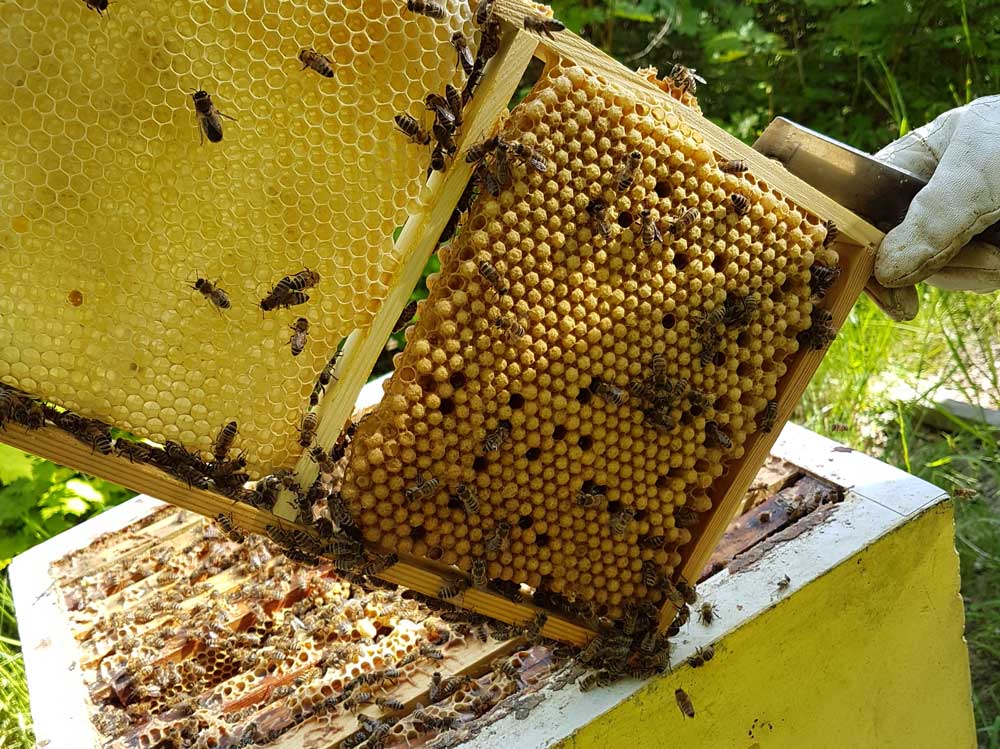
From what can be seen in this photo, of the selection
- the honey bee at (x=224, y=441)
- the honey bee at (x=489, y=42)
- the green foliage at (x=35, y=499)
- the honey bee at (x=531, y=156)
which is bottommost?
the green foliage at (x=35, y=499)

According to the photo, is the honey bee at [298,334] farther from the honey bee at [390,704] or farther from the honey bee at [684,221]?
the honey bee at [390,704]

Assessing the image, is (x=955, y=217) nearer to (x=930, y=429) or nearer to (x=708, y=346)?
(x=708, y=346)

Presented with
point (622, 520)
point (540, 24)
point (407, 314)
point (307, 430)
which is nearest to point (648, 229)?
point (540, 24)

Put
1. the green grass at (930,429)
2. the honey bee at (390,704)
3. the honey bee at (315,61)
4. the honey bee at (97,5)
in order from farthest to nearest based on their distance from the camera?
1. the green grass at (930,429)
2. the honey bee at (390,704)
3. the honey bee at (315,61)
4. the honey bee at (97,5)

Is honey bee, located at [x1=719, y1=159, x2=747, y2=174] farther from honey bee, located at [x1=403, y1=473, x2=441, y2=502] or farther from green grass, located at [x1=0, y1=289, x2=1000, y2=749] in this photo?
green grass, located at [x1=0, y1=289, x2=1000, y2=749]

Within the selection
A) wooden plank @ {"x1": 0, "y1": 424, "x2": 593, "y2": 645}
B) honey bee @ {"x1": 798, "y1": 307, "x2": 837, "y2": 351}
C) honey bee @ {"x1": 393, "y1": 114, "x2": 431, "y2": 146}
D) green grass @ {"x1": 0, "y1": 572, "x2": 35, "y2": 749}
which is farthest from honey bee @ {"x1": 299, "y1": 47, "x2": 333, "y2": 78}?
green grass @ {"x1": 0, "y1": 572, "x2": 35, "y2": 749}

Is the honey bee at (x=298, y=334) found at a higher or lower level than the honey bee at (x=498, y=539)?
higher

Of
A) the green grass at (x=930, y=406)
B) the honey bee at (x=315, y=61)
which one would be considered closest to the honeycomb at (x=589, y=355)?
the honey bee at (x=315, y=61)
